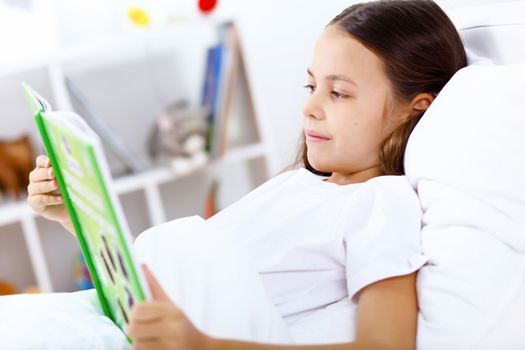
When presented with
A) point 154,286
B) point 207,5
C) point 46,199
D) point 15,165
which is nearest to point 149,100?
point 207,5

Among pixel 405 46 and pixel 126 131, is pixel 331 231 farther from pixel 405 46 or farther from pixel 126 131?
pixel 126 131

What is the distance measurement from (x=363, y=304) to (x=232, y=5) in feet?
6.55

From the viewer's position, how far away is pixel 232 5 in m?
2.63

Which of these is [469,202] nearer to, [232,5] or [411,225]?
[411,225]

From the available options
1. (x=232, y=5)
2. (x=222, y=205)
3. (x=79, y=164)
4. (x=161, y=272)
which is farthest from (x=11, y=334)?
(x=232, y=5)

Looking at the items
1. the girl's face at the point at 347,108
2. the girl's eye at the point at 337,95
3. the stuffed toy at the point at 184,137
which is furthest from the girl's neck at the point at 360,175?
the stuffed toy at the point at 184,137

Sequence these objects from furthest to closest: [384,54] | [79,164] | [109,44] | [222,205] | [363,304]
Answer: [222,205] < [109,44] < [384,54] < [363,304] < [79,164]

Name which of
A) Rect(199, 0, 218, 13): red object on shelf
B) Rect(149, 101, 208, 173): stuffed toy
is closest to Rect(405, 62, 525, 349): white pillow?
Rect(149, 101, 208, 173): stuffed toy

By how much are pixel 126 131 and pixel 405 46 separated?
65.8 inches

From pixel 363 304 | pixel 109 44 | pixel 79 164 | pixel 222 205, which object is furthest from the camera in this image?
pixel 222 205

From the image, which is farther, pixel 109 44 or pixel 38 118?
pixel 109 44

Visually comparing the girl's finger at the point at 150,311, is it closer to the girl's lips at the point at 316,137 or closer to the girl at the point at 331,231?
the girl at the point at 331,231

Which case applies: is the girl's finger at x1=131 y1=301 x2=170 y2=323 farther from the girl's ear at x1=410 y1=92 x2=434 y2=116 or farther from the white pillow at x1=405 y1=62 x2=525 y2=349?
the girl's ear at x1=410 y1=92 x2=434 y2=116

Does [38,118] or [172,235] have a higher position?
[38,118]
